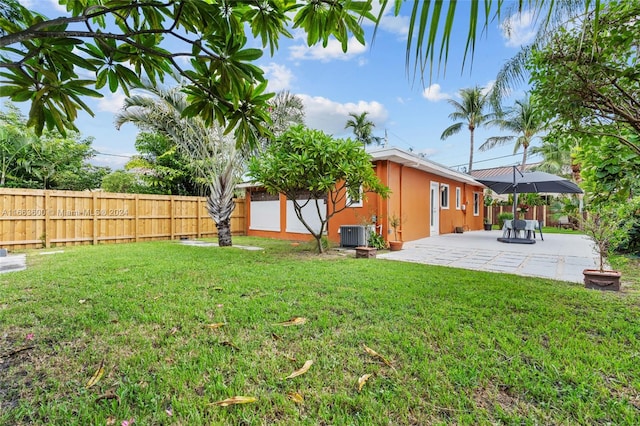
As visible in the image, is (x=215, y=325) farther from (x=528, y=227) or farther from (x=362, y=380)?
(x=528, y=227)

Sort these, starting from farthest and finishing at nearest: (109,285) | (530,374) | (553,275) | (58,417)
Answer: (553,275) < (109,285) < (530,374) < (58,417)

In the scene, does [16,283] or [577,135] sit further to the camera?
[16,283]

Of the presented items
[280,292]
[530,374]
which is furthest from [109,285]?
[530,374]

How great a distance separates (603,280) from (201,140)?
941 centimetres

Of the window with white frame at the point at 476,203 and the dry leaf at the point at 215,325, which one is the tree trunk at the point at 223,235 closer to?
the dry leaf at the point at 215,325

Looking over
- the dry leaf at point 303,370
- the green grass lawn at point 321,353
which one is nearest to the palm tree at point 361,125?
the green grass lawn at point 321,353

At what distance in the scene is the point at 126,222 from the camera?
10570 mm

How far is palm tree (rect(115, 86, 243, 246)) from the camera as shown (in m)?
8.33

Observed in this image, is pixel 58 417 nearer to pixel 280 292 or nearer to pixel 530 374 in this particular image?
pixel 280 292

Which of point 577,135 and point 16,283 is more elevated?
point 577,135

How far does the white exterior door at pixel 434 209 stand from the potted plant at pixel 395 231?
3.15 metres

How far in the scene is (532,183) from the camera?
32.0 feet

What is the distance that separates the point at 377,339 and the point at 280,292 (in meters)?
1.73

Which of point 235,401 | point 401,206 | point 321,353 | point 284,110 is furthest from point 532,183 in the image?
point 235,401
